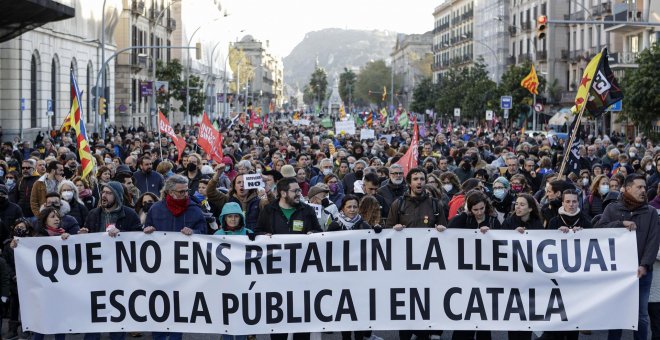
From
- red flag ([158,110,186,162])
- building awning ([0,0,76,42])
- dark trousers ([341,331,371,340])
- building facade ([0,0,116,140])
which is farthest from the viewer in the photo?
building facade ([0,0,116,140])

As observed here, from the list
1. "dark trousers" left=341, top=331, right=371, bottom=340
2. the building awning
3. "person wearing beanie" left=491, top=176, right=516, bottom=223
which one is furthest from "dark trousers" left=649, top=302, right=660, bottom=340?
the building awning

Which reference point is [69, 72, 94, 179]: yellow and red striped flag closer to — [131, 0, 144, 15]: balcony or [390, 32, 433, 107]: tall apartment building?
[131, 0, 144, 15]: balcony

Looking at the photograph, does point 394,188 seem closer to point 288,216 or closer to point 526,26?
point 288,216

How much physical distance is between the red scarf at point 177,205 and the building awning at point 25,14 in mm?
23450

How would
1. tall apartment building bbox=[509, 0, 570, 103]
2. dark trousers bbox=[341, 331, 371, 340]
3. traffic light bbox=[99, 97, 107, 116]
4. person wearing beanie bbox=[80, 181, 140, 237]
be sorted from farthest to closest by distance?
tall apartment building bbox=[509, 0, 570, 103] < traffic light bbox=[99, 97, 107, 116] < person wearing beanie bbox=[80, 181, 140, 237] < dark trousers bbox=[341, 331, 371, 340]

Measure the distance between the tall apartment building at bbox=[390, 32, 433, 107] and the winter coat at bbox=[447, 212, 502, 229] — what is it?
419 feet

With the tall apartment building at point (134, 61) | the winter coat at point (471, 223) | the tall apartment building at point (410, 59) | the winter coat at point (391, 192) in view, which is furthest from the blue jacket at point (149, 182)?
the tall apartment building at point (410, 59)

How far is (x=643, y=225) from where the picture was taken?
9203 mm

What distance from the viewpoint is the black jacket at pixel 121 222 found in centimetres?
1016

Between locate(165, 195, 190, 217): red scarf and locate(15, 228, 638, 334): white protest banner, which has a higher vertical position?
locate(165, 195, 190, 217): red scarf

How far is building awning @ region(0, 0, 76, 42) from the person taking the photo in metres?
32.0

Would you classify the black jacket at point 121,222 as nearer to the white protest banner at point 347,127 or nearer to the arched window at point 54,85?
the white protest banner at point 347,127

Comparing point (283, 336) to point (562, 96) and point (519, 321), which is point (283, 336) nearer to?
point (519, 321)

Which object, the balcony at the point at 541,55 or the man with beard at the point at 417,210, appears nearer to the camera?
the man with beard at the point at 417,210
